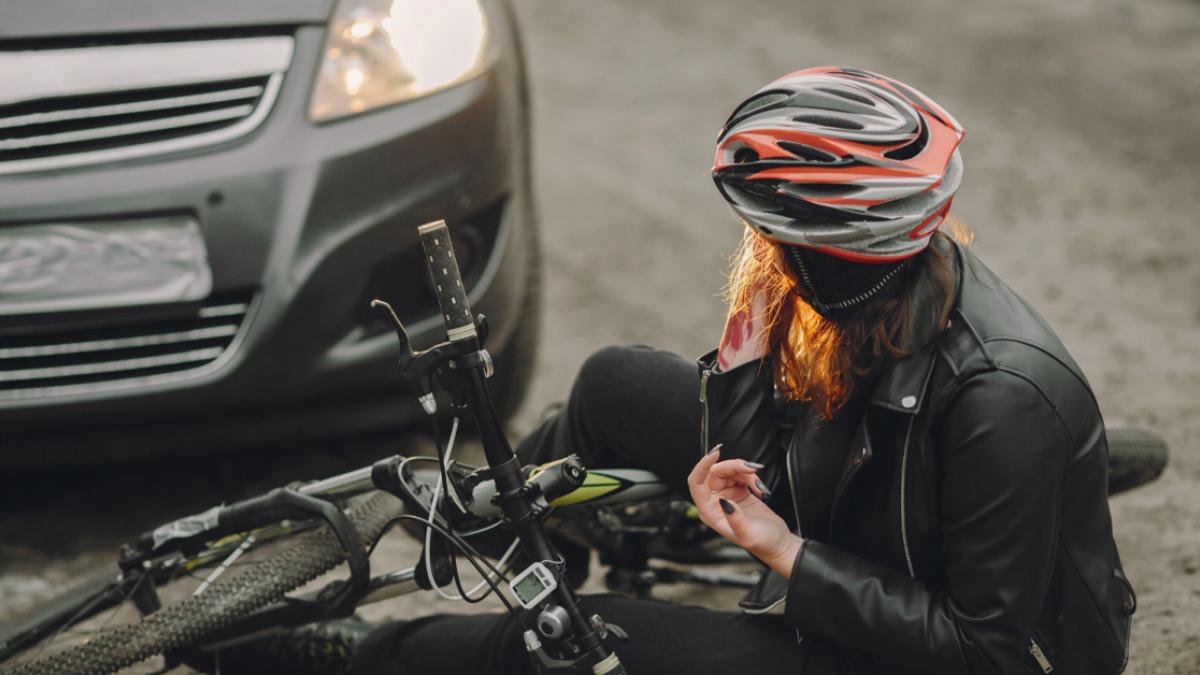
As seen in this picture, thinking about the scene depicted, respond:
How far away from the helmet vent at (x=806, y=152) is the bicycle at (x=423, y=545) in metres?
0.58

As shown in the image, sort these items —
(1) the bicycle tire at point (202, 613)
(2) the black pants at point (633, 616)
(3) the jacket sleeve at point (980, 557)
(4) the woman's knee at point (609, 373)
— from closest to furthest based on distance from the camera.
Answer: (3) the jacket sleeve at point (980, 557) → (2) the black pants at point (633, 616) → (1) the bicycle tire at point (202, 613) → (4) the woman's knee at point (609, 373)

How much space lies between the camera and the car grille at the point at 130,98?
314cm

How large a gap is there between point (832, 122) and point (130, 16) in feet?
6.19

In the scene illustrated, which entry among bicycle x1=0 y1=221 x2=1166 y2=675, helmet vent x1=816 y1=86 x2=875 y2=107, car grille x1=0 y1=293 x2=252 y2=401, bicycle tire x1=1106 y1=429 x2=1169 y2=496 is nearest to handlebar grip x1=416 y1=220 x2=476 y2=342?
bicycle x1=0 y1=221 x2=1166 y2=675

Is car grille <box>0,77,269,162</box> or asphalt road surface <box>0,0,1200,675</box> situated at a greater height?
car grille <box>0,77,269,162</box>

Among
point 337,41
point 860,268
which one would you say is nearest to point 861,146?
point 860,268

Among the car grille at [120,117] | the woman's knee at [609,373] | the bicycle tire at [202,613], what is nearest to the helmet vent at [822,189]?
the woman's knee at [609,373]

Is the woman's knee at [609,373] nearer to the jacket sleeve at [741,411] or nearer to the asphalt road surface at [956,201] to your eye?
the jacket sleeve at [741,411]

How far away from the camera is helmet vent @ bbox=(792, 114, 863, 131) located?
2115mm

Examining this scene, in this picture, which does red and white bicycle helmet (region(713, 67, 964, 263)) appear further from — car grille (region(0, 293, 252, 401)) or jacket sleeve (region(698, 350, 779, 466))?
car grille (region(0, 293, 252, 401))

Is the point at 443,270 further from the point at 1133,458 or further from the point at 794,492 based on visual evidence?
the point at 1133,458

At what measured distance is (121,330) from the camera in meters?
3.20

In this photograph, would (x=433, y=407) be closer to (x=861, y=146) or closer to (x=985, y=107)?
(x=861, y=146)

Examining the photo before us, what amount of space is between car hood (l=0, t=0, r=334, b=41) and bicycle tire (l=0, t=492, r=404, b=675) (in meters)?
1.39
